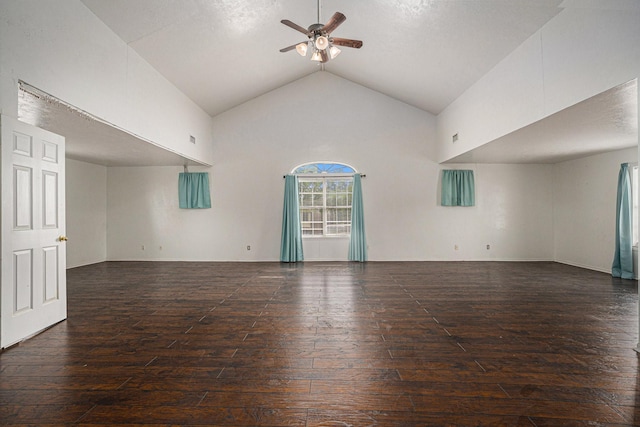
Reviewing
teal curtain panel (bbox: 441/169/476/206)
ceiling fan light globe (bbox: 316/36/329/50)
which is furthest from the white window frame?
ceiling fan light globe (bbox: 316/36/329/50)

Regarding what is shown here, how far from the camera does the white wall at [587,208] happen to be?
19.7ft

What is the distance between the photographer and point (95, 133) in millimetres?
4527

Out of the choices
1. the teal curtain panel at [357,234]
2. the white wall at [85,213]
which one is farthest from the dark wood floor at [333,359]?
the white wall at [85,213]

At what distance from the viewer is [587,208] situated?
650cm

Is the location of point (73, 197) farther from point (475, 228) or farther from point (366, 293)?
point (475, 228)

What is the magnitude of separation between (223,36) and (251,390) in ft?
15.2

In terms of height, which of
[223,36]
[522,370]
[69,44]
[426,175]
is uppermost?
[223,36]

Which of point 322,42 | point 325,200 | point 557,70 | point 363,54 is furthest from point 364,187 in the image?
point 557,70

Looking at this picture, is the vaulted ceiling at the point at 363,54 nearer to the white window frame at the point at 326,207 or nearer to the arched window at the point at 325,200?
the arched window at the point at 325,200

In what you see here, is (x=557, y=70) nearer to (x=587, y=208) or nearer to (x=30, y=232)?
(x=587, y=208)

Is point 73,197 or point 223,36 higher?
point 223,36

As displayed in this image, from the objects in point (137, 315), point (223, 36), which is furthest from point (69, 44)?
point (137, 315)

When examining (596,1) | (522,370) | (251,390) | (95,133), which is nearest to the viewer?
(251,390)

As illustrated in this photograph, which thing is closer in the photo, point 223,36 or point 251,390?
point 251,390
